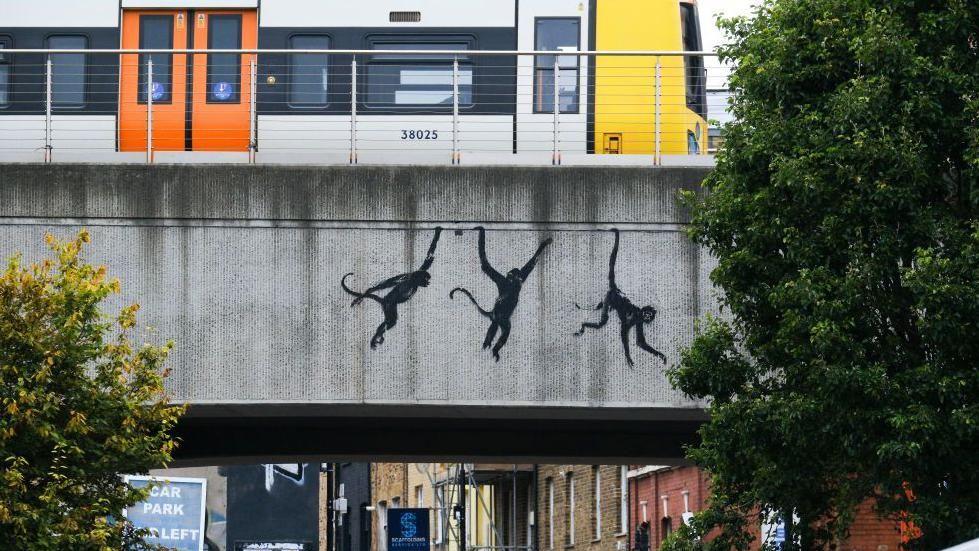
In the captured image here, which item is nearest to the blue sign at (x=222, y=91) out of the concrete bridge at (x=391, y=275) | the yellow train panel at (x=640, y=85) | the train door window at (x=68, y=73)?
the train door window at (x=68, y=73)

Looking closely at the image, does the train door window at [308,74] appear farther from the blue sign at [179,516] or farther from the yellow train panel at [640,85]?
the blue sign at [179,516]

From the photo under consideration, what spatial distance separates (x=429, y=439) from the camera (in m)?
21.8

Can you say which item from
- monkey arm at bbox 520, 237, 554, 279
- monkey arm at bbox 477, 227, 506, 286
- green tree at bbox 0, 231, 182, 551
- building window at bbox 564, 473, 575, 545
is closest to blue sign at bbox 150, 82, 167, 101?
monkey arm at bbox 477, 227, 506, 286

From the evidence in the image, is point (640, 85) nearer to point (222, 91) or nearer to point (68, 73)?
point (222, 91)

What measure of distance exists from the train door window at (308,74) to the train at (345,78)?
→ 19 millimetres

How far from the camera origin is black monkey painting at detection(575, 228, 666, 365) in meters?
18.2

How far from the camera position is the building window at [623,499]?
127 ft

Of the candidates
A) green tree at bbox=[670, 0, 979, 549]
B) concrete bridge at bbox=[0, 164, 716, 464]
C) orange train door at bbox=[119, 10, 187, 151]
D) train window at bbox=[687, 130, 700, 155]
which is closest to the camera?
green tree at bbox=[670, 0, 979, 549]

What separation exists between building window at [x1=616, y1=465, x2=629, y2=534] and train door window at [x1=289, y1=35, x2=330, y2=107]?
17618 mm

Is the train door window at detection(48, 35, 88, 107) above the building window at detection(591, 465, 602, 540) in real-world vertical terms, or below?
above

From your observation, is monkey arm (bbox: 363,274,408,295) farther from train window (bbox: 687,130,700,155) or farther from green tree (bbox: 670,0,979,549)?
train window (bbox: 687,130,700,155)

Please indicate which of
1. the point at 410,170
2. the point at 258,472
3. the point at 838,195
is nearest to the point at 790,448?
the point at 838,195

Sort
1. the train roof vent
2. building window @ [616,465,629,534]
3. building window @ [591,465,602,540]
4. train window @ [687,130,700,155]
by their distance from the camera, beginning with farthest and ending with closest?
building window @ [591,465,602,540], building window @ [616,465,629,534], the train roof vent, train window @ [687,130,700,155]

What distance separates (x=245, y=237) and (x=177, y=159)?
181 cm
